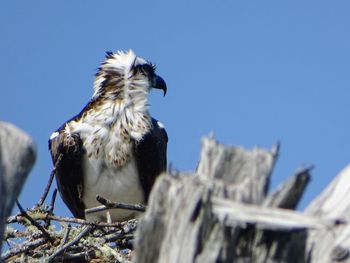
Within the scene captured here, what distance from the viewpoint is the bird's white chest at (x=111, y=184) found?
352 inches

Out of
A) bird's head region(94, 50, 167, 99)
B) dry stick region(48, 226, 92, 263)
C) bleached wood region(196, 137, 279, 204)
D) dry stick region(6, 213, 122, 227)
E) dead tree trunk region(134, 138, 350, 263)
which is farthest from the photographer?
bird's head region(94, 50, 167, 99)

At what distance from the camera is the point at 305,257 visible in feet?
9.48

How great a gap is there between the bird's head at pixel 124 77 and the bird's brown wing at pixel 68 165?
75 cm

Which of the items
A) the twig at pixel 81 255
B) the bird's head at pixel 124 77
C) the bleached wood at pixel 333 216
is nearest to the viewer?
the bleached wood at pixel 333 216

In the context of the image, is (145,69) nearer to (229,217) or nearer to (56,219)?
(56,219)

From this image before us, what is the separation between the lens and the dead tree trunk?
2.85 metres

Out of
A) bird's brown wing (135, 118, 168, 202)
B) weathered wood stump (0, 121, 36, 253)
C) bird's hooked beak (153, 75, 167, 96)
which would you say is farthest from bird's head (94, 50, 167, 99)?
weathered wood stump (0, 121, 36, 253)

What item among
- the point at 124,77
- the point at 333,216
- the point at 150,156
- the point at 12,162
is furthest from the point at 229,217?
the point at 124,77

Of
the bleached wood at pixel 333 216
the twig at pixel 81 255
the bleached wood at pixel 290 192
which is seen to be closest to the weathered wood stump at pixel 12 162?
the bleached wood at pixel 290 192

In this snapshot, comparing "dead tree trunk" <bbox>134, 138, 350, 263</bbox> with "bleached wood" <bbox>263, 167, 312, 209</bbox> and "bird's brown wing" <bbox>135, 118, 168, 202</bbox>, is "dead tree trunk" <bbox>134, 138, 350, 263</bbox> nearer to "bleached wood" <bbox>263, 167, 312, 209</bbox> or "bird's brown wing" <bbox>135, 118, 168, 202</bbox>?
"bleached wood" <bbox>263, 167, 312, 209</bbox>

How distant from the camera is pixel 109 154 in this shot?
349 inches

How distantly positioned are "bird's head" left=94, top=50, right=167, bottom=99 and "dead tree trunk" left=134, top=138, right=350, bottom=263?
6508 mm

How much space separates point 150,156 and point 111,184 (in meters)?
0.46

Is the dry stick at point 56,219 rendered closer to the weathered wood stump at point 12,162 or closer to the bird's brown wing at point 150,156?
the bird's brown wing at point 150,156
